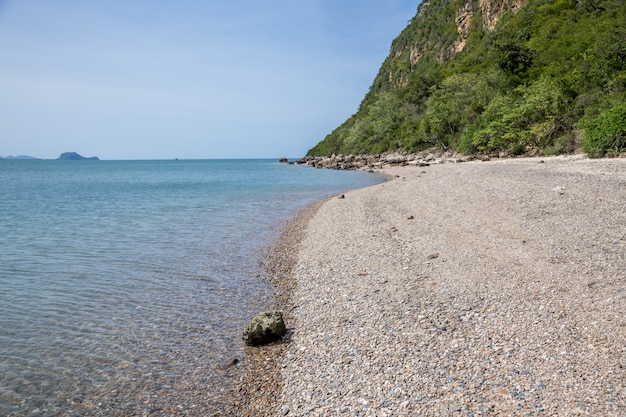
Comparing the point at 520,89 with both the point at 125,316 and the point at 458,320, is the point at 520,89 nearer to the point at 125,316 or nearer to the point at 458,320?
the point at 458,320

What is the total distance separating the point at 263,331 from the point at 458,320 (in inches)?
134

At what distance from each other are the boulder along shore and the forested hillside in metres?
19.7

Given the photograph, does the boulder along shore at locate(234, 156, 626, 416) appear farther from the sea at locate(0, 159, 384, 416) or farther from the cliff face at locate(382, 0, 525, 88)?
the cliff face at locate(382, 0, 525, 88)

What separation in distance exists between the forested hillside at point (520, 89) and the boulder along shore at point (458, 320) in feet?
64.5

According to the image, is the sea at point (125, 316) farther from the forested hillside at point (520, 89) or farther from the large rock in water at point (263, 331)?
the forested hillside at point (520, 89)

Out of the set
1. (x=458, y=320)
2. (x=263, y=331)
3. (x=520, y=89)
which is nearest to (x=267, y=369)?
(x=263, y=331)

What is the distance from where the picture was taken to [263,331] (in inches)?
278

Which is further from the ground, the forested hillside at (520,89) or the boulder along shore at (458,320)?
the forested hillside at (520,89)

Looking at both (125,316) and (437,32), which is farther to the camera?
(437,32)

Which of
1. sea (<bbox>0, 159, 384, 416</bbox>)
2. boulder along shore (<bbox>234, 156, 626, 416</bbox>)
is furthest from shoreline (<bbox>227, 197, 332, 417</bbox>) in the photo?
sea (<bbox>0, 159, 384, 416</bbox>)

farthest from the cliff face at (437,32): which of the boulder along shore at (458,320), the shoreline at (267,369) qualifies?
the shoreline at (267,369)

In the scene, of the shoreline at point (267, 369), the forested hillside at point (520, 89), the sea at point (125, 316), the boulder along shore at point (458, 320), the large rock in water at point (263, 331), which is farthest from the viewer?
the forested hillside at point (520, 89)

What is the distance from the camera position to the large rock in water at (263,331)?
23.2 ft

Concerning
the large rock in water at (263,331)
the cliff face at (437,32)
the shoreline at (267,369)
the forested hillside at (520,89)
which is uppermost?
the cliff face at (437,32)
